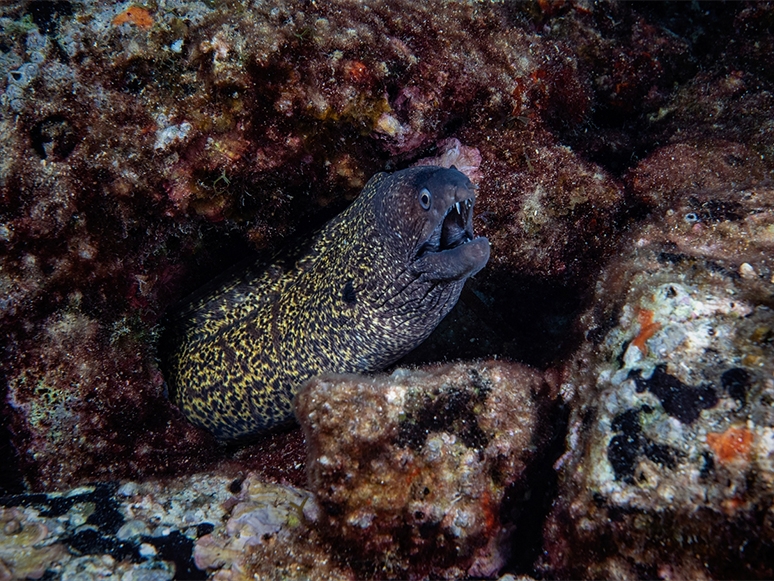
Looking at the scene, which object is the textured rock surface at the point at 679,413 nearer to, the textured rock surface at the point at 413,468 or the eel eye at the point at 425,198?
the textured rock surface at the point at 413,468

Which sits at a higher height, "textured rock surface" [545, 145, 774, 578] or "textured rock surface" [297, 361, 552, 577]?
"textured rock surface" [545, 145, 774, 578]

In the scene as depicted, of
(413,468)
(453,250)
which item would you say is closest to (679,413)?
(413,468)

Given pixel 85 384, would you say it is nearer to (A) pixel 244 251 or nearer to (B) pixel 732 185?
(A) pixel 244 251

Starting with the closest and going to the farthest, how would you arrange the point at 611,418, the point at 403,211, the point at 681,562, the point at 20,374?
1. the point at 681,562
2. the point at 611,418
3. the point at 20,374
4. the point at 403,211

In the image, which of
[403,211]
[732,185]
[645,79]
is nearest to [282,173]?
[403,211]

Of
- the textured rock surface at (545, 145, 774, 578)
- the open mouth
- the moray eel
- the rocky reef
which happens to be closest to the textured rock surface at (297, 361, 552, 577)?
the rocky reef

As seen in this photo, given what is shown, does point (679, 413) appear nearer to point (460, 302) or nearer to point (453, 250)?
point (453, 250)

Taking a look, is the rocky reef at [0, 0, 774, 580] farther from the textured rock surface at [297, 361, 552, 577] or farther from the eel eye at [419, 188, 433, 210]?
the eel eye at [419, 188, 433, 210]

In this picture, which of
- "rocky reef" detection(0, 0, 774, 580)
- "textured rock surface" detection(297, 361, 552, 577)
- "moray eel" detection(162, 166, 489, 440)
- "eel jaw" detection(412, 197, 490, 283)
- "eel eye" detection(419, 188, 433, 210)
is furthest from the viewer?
"moray eel" detection(162, 166, 489, 440)
